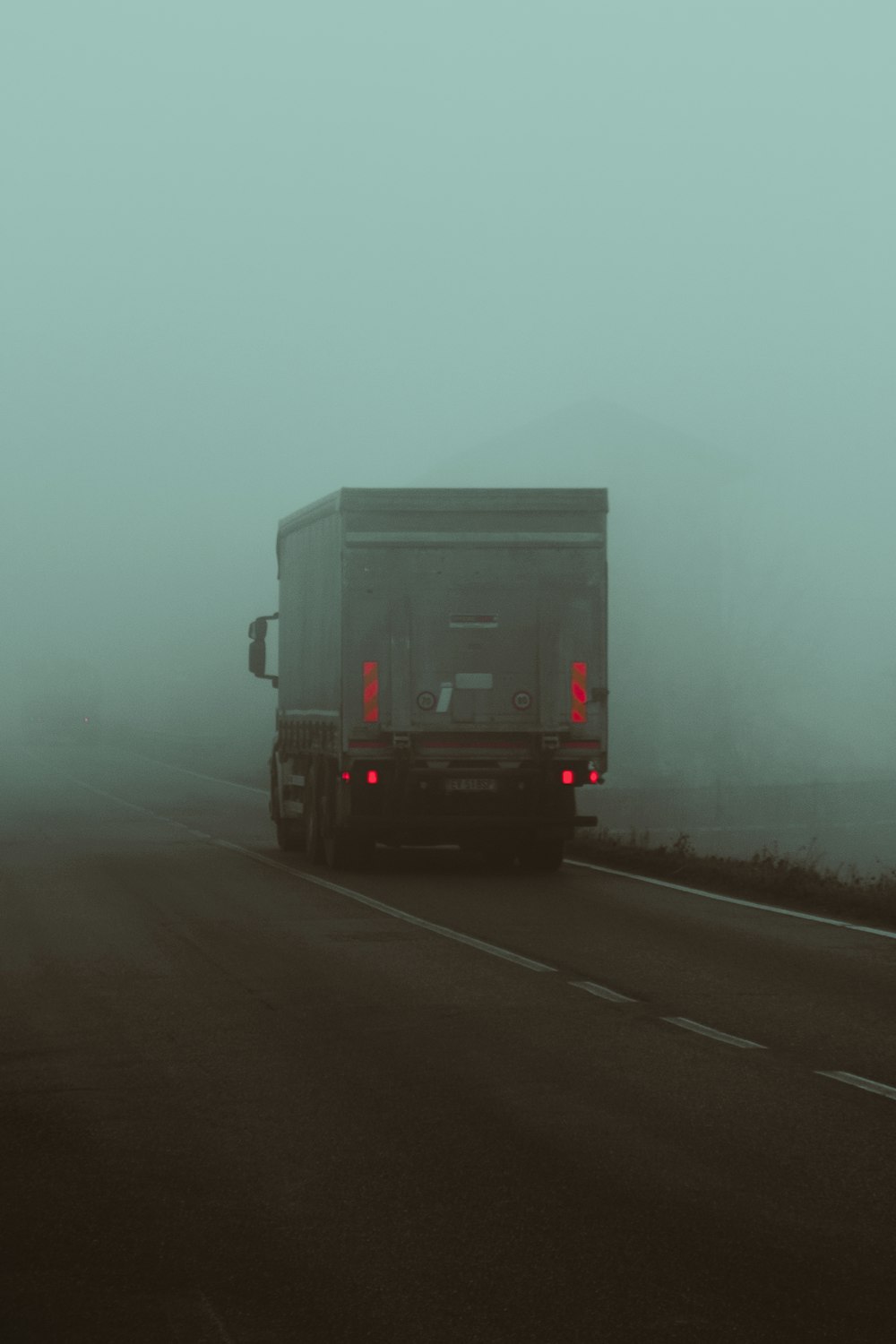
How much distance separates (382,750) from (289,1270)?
13.9m

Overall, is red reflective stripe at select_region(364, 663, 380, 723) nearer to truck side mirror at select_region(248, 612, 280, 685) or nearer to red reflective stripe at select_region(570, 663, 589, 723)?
red reflective stripe at select_region(570, 663, 589, 723)

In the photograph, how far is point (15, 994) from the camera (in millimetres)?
11172

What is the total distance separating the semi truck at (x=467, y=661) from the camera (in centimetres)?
1938

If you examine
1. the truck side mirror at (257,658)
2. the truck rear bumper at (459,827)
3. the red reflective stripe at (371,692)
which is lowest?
the truck rear bumper at (459,827)

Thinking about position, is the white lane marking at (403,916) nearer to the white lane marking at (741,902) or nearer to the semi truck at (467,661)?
the semi truck at (467,661)

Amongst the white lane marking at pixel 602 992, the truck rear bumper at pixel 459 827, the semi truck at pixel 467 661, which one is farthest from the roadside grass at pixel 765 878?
the white lane marking at pixel 602 992

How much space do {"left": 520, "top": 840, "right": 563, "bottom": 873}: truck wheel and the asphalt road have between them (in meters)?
5.02

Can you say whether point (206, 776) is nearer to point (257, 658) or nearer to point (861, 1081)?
point (257, 658)

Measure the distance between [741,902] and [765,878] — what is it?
143 centimetres

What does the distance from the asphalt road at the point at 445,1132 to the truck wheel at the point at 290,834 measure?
794cm

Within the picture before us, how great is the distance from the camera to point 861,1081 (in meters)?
8.31

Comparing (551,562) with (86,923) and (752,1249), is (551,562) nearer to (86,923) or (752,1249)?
(86,923)

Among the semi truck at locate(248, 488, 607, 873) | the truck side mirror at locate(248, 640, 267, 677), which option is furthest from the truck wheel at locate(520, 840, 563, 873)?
the truck side mirror at locate(248, 640, 267, 677)

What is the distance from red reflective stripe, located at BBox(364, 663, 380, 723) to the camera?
19.4 metres
